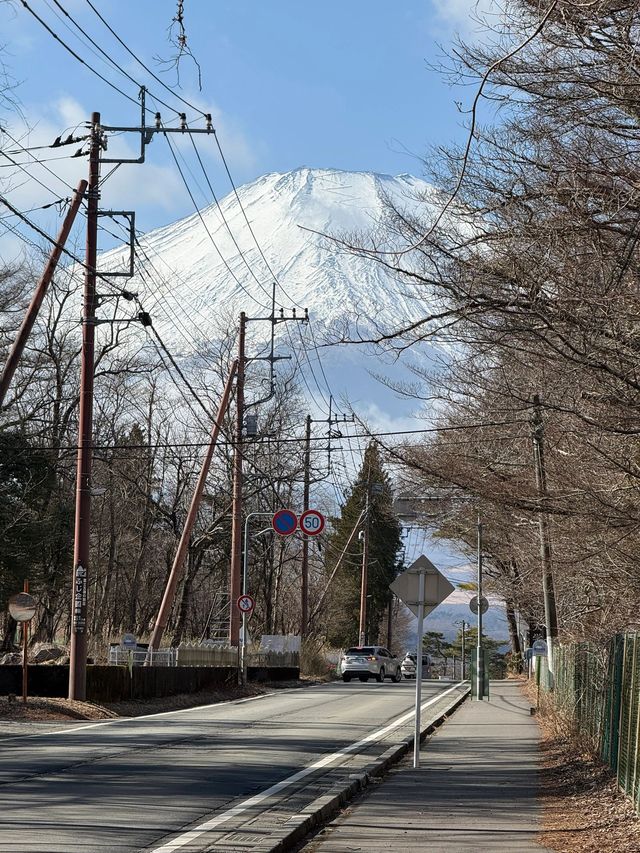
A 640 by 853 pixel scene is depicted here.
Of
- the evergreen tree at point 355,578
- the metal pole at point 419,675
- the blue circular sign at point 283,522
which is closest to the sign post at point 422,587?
the metal pole at point 419,675

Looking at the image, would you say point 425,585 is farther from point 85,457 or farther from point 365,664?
point 365,664

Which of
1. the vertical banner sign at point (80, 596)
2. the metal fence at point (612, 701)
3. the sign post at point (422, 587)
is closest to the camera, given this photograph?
the metal fence at point (612, 701)

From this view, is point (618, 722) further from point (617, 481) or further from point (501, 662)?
point (501, 662)

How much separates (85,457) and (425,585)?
10873 millimetres

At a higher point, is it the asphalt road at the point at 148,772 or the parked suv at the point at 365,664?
the asphalt road at the point at 148,772

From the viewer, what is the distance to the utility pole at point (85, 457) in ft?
77.4

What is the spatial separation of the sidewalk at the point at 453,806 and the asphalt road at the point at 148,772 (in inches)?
46.1

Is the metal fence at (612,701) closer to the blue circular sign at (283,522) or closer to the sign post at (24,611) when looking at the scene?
the sign post at (24,611)

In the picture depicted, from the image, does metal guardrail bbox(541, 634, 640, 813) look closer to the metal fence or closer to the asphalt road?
the metal fence

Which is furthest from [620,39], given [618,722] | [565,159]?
[618,722]

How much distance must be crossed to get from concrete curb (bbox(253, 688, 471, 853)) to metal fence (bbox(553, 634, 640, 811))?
2.73 meters

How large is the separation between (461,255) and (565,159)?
49.2 inches

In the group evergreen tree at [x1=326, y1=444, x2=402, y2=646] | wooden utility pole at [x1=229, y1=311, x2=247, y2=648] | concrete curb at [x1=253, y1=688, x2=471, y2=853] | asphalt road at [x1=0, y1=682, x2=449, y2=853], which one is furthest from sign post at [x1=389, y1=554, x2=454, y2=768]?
evergreen tree at [x1=326, y1=444, x2=402, y2=646]

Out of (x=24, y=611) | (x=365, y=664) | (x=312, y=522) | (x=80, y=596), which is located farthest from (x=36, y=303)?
(x=365, y=664)
